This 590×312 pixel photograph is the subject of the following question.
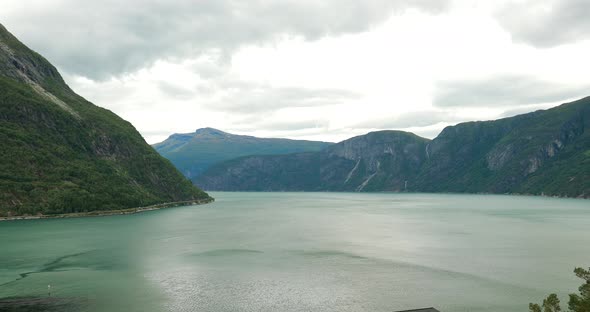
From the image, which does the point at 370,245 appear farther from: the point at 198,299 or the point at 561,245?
the point at 198,299

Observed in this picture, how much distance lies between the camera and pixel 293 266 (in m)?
85.6

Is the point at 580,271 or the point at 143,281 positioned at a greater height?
the point at 580,271

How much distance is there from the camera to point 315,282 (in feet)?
236

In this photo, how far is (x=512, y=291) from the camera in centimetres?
6581

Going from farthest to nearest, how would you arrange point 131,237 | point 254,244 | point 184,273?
point 131,237
point 254,244
point 184,273

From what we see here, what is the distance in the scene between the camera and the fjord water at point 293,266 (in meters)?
61.8

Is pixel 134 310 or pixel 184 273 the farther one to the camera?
pixel 184 273

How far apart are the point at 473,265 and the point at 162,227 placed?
113880 mm

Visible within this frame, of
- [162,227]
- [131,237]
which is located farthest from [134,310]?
[162,227]

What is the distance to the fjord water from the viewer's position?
203 feet

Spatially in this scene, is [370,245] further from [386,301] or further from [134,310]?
[134,310]

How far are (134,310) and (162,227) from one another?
343ft

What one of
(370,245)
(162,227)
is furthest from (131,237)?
(370,245)

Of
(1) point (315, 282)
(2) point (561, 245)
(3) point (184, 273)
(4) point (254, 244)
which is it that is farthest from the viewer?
(4) point (254, 244)
